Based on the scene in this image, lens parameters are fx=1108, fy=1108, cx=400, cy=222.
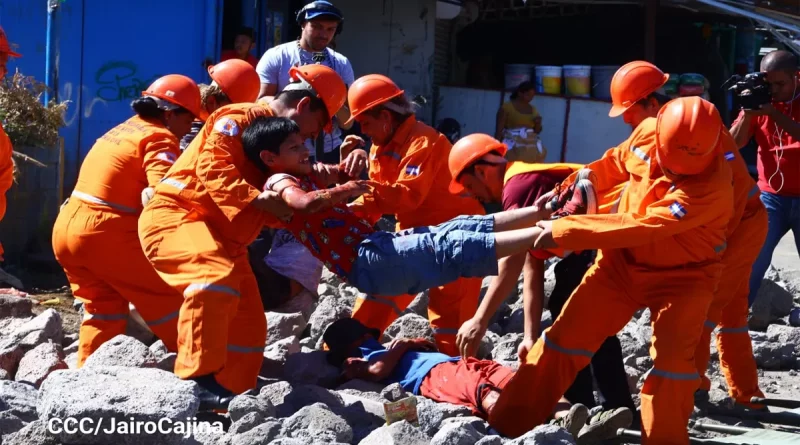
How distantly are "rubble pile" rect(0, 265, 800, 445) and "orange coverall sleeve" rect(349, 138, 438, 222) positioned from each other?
809 millimetres

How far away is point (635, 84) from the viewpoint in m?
5.53

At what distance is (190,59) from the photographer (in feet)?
33.0

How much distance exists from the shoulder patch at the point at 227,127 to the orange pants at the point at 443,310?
1.35 m

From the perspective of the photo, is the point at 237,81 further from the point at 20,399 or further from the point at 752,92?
the point at 752,92

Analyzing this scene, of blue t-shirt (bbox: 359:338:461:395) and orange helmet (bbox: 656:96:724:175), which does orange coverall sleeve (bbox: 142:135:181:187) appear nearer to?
blue t-shirt (bbox: 359:338:461:395)

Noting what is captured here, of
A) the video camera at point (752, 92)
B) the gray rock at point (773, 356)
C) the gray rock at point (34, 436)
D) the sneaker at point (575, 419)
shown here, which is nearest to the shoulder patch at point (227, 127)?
the gray rock at point (34, 436)

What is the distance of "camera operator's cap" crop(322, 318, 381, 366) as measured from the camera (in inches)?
221

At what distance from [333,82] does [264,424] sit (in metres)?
2.04

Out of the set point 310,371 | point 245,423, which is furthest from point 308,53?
point 245,423

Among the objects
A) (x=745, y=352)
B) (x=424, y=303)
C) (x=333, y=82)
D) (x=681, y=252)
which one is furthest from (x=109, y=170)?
(x=745, y=352)

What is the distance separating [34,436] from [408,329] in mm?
2603

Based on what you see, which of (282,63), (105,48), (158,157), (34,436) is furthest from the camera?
(105,48)

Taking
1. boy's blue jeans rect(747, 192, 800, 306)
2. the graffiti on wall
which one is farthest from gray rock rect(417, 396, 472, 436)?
the graffiti on wall

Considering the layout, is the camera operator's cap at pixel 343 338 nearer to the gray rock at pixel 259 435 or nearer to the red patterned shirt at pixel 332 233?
the red patterned shirt at pixel 332 233
